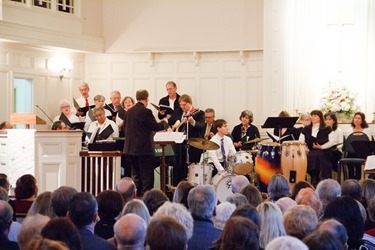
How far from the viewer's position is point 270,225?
5.15m

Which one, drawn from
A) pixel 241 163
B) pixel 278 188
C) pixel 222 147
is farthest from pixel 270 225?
pixel 222 147

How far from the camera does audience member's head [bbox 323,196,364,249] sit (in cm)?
515

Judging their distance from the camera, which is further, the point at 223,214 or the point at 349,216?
the point at 223,214

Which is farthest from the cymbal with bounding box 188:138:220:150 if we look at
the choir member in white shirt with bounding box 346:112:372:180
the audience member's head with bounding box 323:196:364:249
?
the audience member's head with bounding box 323:196:364:249

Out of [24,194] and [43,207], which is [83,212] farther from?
[24,194]

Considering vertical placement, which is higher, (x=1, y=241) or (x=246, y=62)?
(x=246, y=62)

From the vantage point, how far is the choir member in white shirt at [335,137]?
43.5ft

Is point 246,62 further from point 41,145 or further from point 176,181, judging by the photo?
point 41,145

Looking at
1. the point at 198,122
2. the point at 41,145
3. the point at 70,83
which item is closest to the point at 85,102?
the point at 70,83

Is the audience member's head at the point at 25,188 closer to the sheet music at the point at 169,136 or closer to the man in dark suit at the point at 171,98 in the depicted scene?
the sheet music at the point at 169,136

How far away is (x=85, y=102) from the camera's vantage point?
14836 mm

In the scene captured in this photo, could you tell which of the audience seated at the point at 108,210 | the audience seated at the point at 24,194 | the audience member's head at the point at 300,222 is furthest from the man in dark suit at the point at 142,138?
the audience member's head at the point at 300,222

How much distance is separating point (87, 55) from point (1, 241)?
12449 millimetres

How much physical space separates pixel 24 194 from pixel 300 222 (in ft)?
11.3
